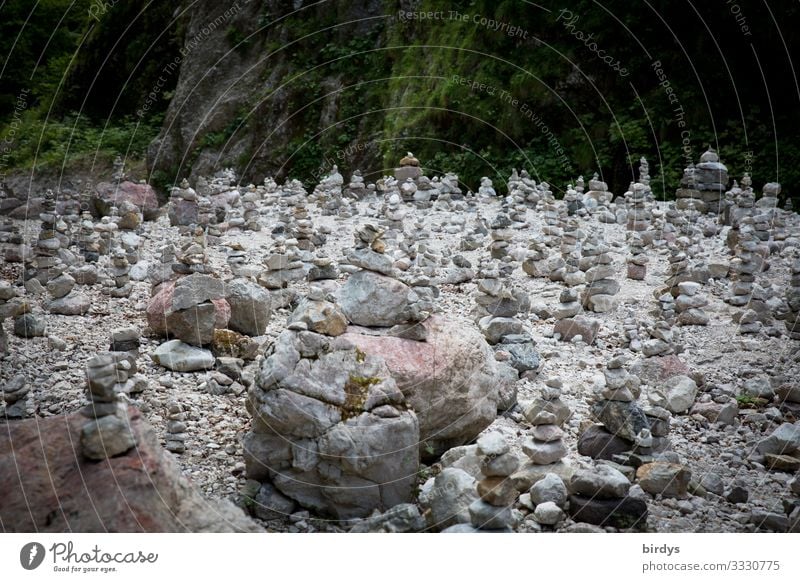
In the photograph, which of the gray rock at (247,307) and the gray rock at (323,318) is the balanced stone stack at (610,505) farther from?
the gray rock at (247,307)

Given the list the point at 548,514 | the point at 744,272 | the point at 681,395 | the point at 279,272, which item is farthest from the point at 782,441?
the point at 279,272

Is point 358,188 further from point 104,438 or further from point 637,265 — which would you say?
point 104,438

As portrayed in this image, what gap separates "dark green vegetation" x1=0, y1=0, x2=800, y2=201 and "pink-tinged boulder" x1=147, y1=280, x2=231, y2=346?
6.16 metres

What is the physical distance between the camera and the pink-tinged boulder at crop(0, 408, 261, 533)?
4.42m

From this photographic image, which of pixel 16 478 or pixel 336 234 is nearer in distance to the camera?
pixel 16 478

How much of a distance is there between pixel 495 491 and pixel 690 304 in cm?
544

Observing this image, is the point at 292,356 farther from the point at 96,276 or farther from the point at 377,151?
the point at 377,151

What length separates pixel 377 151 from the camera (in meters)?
20.5

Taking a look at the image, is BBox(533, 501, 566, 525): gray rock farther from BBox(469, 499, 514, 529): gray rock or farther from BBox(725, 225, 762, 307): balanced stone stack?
BBox(725, 225, 762, 307): balanced stone stack

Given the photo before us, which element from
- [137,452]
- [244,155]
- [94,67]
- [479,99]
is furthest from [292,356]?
[94,67]

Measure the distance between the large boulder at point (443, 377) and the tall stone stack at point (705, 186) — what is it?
9573 millimetres

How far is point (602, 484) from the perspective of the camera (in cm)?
568

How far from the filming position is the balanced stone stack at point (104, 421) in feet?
14.9
